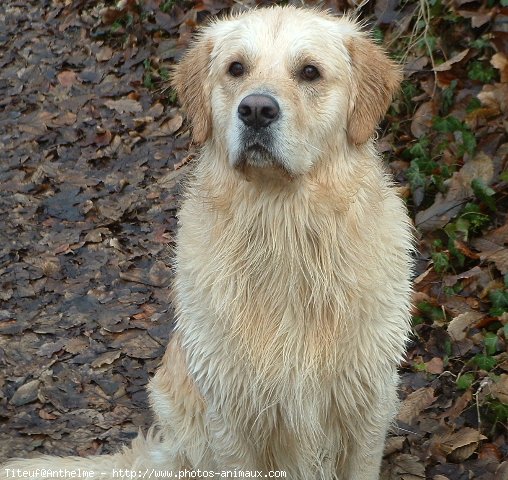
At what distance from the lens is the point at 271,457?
12.6 feet

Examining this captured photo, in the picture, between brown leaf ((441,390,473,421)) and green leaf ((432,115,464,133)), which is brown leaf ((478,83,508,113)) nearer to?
green leaf ((432,115,464,133))

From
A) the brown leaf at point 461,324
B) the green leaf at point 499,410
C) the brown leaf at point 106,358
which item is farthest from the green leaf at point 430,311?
the brown leaf at point 106,358

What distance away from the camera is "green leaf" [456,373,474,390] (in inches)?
177

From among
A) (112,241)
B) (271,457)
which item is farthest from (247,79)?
(112,241)

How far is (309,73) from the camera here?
3504mm

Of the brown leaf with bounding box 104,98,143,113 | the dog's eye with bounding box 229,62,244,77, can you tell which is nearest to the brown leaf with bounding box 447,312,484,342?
the dog's eye with bounding box 229,62,244,77

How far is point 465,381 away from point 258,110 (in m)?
2.09

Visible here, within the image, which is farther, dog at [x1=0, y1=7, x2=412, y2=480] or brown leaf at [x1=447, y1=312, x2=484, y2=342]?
brown leaf at [x1=447, y1=312, x2=484, y2=342]

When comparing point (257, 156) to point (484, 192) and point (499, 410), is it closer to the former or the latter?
point (499, 410)

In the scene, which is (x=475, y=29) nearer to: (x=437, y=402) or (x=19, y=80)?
(x=437, y=402)

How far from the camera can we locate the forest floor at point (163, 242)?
15.2ft

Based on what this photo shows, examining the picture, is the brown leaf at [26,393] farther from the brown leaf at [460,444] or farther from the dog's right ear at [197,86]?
the brown leaf at [460,444]

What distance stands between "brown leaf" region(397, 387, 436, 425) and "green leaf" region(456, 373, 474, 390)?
0.19 meters

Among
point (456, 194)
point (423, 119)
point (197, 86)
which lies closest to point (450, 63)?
point (423, 119)
